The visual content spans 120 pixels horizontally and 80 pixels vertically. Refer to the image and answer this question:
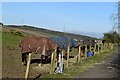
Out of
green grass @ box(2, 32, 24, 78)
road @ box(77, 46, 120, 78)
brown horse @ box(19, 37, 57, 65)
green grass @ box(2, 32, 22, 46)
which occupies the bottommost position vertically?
road @ box(77, 46, 120, 78)

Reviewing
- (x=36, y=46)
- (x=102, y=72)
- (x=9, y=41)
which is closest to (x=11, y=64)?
(x=36, y=46)

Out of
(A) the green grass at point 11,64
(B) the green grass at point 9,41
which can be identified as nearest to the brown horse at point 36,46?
(A) the green grass at point 11,64

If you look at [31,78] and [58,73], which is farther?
[58,73]

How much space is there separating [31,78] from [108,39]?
88.8 meters

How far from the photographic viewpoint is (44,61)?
25750 millimetres

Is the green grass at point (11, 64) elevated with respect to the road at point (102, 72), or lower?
elevated

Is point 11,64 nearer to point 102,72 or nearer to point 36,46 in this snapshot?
point 36,46

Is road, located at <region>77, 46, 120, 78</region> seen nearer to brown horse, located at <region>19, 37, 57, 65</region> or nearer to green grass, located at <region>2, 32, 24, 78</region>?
green grass, located at <region>2, 32, 24, 78</region>

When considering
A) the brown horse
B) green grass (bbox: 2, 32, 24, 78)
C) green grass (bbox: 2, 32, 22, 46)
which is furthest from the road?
green grass (bbox: 2, 32, 22, 46)

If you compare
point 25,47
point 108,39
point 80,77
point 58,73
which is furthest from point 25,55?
point 108,39

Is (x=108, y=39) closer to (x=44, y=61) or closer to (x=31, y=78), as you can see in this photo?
(x=44, y=61)

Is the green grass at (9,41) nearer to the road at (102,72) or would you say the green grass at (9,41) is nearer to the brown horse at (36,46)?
the brown horse at (36,46)

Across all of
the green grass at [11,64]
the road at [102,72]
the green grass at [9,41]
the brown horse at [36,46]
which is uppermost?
the green grass at [9,41]

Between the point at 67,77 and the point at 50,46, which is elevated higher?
the point at 50,46
